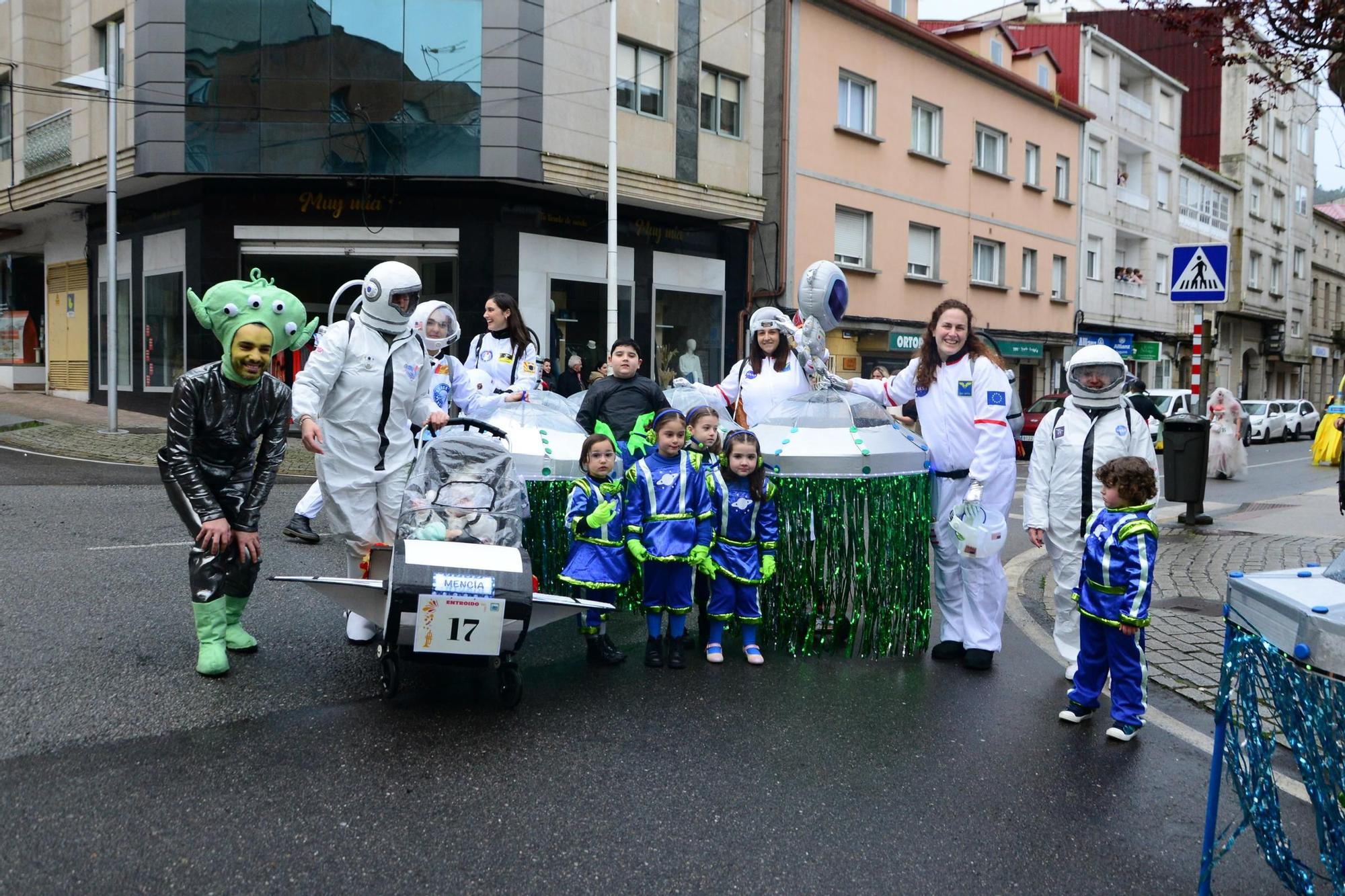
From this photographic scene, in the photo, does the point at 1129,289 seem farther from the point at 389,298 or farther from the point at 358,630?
the point at 358,630

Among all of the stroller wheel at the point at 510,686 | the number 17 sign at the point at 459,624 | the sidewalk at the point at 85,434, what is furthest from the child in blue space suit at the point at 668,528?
the sidewalk at the point at 85,434

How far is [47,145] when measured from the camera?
21.8 m

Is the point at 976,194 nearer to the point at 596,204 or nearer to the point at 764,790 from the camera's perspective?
the point at 596,204

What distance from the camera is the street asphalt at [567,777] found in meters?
3.26

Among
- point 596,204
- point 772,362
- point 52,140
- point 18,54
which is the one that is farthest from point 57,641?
point 18,54

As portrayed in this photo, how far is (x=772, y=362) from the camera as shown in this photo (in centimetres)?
693

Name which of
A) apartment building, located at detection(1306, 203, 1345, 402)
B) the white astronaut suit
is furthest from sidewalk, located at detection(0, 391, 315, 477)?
apartment building, located at detection(1306, 203, 1345, 402)

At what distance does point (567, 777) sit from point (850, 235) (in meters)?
22.4

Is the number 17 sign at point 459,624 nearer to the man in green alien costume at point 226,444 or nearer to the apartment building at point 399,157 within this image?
the man in green alien costume at point 226,444

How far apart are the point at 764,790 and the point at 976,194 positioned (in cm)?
2734

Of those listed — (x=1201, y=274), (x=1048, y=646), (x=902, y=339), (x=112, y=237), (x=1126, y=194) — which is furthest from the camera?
(x=1126, y=194)

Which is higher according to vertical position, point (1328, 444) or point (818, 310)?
point (818, 310)

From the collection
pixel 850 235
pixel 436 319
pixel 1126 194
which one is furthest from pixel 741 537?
pixel 1126 194

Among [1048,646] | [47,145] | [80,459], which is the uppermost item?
[47,145]
